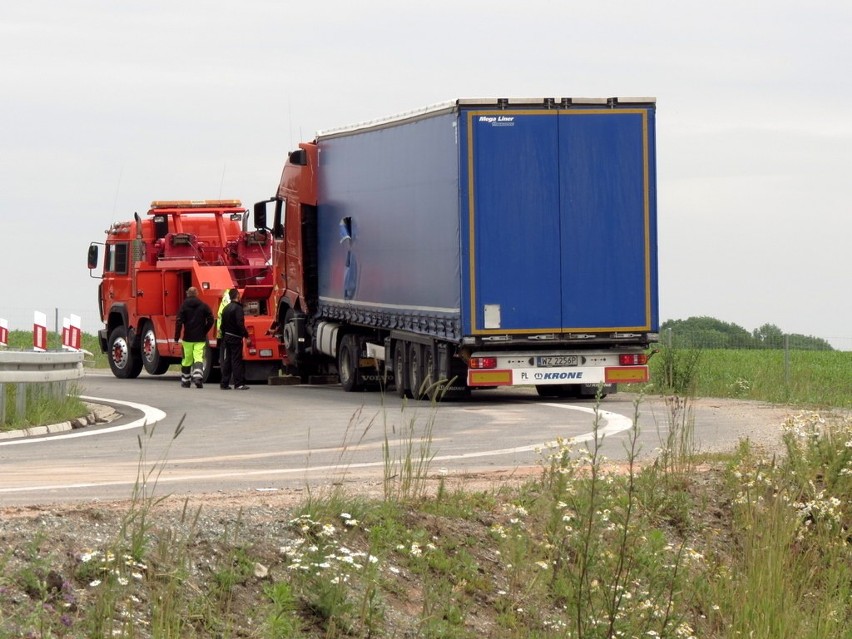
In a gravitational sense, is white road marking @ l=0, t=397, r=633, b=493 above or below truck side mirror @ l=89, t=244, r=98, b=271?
below

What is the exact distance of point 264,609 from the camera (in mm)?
8156

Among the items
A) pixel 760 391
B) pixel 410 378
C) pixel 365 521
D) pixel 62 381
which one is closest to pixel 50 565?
pixel 365 521

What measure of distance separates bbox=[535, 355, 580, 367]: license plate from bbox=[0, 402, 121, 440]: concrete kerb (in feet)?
18.9

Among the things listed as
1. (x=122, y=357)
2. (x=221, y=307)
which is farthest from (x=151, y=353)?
(x=221, y=307)

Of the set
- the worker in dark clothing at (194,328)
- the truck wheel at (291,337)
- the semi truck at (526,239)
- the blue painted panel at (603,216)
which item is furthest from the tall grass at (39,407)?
the truck wheel at (291,337)

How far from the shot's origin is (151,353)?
111ft

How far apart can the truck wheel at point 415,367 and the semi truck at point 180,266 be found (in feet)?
22.1

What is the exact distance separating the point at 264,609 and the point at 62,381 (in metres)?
13.7

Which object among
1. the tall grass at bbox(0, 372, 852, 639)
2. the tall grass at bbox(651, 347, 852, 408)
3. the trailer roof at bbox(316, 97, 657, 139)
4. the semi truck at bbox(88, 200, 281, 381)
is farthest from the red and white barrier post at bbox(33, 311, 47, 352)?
the tall grass at bbox(0, 372, 852, 639)

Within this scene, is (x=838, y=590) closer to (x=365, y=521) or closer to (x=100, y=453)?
(x=365, y=521)

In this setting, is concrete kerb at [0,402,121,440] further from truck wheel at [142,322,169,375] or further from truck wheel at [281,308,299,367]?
Answer: truck wheel at [142,322,169,375]

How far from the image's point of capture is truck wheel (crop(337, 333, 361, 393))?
28109 mm

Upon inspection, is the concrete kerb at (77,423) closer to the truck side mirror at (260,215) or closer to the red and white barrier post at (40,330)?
the red and white barrier post at (40,330)

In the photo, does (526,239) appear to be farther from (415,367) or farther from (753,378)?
(753,378)
